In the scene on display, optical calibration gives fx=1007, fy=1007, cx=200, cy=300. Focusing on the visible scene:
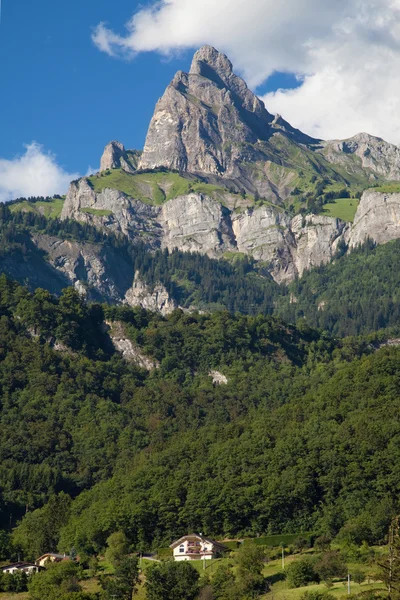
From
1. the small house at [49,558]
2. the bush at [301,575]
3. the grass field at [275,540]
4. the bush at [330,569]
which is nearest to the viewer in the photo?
the bush at [330,569]

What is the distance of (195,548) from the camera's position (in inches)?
3858

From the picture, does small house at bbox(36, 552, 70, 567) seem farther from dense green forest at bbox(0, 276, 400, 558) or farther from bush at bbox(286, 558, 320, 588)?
bush at bbox(286, 558, 320, 588)

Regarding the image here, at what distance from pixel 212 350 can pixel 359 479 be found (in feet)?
248

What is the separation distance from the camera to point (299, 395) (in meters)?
156

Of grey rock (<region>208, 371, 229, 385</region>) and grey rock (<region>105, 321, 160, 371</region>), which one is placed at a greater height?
grey rock (<region>105, 321, 160, 371</region>)

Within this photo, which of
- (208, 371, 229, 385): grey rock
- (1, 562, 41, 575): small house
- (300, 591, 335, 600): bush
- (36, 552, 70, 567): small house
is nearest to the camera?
(300, 591, 335, 600): bush

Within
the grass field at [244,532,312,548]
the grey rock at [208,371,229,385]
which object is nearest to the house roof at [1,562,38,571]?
the grass field at [244,532,312,548]

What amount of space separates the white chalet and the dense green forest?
6.66 meters

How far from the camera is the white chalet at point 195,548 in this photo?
9625cm

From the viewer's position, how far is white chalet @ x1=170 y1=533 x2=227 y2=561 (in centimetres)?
9625

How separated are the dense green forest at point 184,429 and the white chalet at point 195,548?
6.66 metres

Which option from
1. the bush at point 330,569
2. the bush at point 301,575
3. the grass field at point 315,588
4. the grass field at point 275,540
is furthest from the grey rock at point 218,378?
the bush at point 330,569

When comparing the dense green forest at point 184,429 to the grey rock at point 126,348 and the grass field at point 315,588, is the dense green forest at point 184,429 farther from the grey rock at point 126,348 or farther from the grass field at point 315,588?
the grass field at point 315,588

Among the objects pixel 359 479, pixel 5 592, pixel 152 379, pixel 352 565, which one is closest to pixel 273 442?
pixel 359 479
